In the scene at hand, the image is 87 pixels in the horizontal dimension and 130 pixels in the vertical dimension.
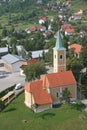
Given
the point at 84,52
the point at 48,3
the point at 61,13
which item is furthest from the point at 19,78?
the point at 48,3

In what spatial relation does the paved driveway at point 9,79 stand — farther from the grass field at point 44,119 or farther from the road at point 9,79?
the grass field at point 44,119

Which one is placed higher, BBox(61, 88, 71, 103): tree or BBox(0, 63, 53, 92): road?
BBox(61, 88, 71, 103): tree

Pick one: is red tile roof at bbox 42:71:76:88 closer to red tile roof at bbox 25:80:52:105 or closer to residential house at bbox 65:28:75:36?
red tile roof at bbox 25:80:52:105

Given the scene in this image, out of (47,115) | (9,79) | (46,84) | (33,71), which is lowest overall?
(9,79)

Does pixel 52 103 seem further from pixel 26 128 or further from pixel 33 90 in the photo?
pixel 26 128

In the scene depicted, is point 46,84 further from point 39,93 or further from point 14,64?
point 14,64

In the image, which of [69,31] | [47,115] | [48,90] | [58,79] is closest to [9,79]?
[58,79]

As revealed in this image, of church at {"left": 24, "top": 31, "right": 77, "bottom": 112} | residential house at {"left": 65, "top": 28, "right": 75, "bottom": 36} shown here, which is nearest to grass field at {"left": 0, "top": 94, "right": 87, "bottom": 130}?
church at {"left": 24, "top": 31, "right": 77, "bottom": 112}
